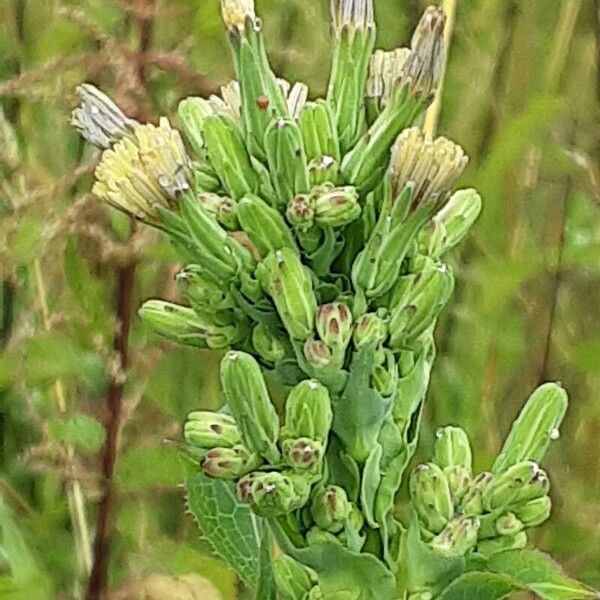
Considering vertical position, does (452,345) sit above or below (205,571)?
above

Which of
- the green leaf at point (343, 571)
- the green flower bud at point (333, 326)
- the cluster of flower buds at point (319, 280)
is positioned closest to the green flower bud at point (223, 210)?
the cluster of flower buds at point (319, 280)

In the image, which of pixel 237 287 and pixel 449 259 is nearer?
pixel 237 287

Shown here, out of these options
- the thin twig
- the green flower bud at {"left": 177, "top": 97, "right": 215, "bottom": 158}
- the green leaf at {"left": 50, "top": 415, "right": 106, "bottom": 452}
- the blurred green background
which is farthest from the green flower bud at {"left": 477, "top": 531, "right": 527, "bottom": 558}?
the thin twig

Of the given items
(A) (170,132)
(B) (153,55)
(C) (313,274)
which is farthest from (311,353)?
(B) (153,55)

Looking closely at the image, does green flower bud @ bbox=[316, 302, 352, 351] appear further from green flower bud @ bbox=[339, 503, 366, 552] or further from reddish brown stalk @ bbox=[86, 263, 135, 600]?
reddish brown stalk @ bbox=[86, 263, 135, 600]

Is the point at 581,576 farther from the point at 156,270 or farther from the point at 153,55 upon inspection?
the point at 153,55

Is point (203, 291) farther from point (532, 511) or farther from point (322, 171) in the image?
point (532, 511)
